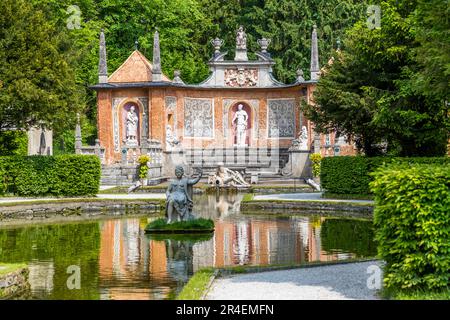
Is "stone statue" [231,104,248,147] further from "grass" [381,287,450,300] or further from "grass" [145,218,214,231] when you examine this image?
"grass" [381,287,450,300]

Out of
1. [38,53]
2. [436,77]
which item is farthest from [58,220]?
[436,77]

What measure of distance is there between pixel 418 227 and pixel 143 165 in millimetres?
24202

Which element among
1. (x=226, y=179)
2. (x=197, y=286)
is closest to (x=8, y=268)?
(x=197, y=286)

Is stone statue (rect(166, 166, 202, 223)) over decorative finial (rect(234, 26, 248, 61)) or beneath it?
beneath

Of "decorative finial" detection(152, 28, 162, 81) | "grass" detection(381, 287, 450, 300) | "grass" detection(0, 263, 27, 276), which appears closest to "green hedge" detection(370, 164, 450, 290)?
"grass" detection(381, 287, 450, 300)

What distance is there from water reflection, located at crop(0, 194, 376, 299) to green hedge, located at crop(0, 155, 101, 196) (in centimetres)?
572

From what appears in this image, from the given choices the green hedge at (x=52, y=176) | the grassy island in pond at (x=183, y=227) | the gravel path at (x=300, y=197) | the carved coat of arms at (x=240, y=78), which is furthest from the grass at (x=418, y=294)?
the carved coat of arms at (x=240, y=78)

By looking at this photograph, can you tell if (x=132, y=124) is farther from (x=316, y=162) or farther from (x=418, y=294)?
(x=418, y=294)

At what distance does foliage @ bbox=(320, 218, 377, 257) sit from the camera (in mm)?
15488

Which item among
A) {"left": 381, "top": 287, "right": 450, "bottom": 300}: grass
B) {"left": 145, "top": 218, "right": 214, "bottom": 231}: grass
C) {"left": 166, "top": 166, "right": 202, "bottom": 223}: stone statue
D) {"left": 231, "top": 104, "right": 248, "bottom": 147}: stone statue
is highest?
{"left": 231, "top": 104, "right": 248, "bottom": 147}: stone statue

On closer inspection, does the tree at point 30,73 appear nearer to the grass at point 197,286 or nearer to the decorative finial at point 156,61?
the decorative finial at point 156,61

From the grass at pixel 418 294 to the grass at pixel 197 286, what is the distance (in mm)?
2243
